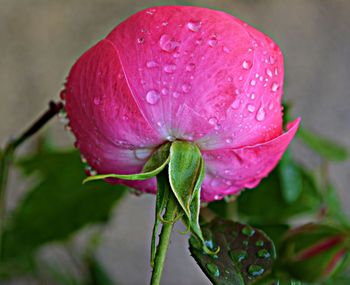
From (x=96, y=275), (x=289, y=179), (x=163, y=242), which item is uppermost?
(x=163, y=242)

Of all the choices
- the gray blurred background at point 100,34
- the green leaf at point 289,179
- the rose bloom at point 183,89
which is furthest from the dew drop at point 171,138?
the gray blurred background at point 100,34

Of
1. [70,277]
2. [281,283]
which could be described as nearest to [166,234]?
[281,283]

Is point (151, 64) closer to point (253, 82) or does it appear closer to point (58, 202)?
point (253, 82)

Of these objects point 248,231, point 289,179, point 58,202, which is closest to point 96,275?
point 58,202

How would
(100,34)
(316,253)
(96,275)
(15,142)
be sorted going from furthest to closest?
1. (100,34)
2. (96,275)
3. (15,142)
4. (316,253)

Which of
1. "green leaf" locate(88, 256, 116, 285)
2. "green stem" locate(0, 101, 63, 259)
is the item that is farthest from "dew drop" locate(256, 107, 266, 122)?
"green leaf" locate(88, 256, 116, 285)

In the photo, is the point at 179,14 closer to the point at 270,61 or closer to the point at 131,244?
the point at 270,61
